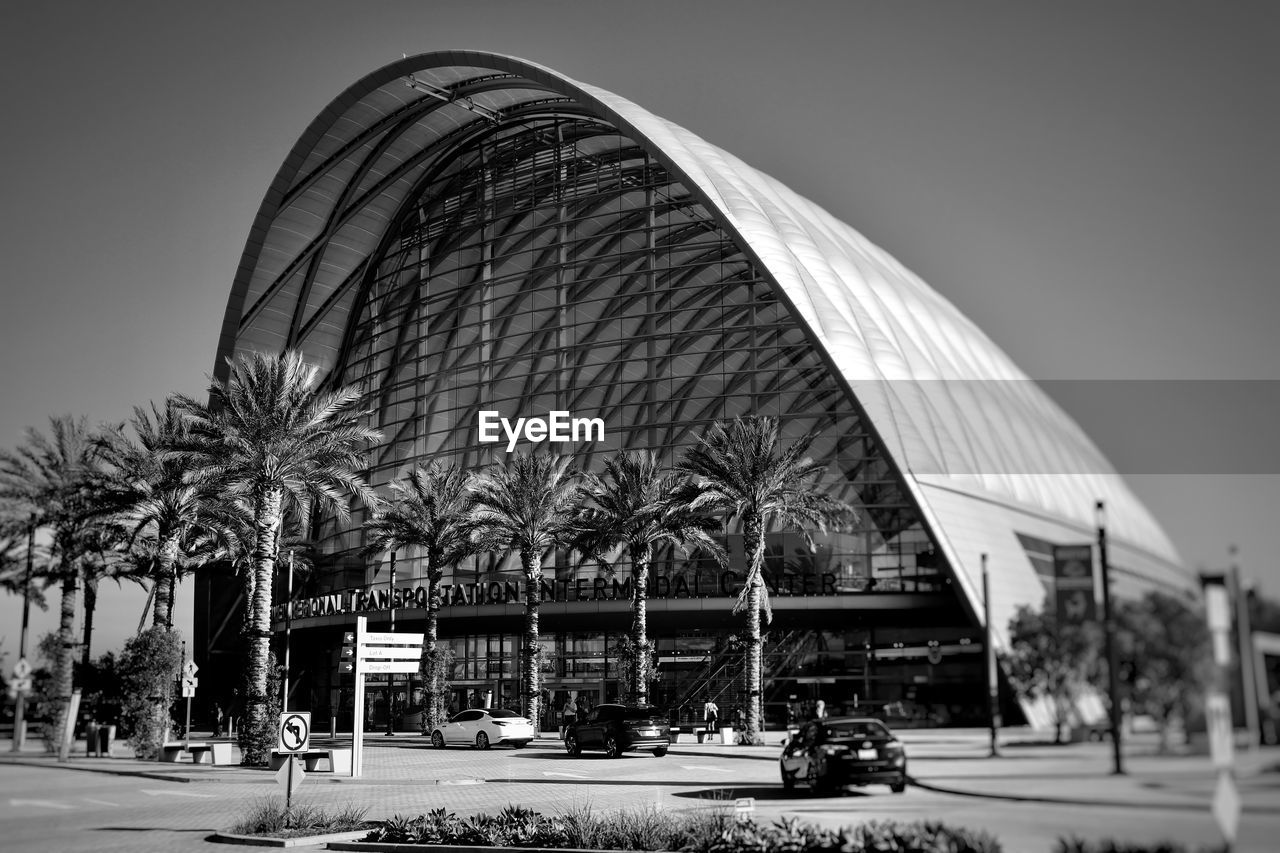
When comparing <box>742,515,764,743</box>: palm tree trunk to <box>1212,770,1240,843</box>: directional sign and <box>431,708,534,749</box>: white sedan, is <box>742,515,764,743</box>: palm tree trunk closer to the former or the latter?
<box>431,708,534,749</box>: white sedan

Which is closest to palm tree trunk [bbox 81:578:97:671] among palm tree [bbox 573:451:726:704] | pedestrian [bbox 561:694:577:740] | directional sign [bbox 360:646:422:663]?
directional sign [bbox 360:646:422:663]

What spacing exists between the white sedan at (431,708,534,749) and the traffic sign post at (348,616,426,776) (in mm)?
12115

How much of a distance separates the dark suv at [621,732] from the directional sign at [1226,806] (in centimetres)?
2636

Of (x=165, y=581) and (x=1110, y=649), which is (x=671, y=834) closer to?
(x=1110, y=649)

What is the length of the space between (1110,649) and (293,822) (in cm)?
Answer: 1404

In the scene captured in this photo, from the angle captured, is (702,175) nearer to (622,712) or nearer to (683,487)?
(683,487)

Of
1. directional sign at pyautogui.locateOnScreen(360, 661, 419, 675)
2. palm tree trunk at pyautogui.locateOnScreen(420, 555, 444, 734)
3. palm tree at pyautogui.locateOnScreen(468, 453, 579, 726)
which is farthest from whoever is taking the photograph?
palm tree trunk at pyautogui.locateOnScreen(420, 555, 444, 734)

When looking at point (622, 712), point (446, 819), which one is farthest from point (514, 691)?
point (446, 819)

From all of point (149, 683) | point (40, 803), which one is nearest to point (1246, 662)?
point (40, 803)

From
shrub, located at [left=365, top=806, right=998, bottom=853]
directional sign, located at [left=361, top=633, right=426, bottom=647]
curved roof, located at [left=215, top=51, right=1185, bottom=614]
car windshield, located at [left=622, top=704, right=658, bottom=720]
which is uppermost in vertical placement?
curved roof, located at [left=215, top=51, right=1185, bottom=614]

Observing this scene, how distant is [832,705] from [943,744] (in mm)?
5258

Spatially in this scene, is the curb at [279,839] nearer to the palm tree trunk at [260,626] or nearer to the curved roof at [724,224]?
the curved roof at [724,224]

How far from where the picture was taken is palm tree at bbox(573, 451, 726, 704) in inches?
1975

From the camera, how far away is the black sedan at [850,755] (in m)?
13.9
